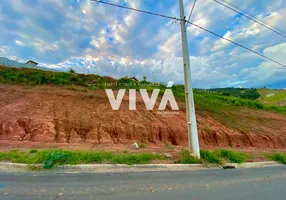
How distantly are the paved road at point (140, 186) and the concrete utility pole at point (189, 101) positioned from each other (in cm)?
109

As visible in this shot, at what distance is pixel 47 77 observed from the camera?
13.5 m

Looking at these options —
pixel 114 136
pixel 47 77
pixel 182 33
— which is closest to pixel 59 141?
pixel 114 136

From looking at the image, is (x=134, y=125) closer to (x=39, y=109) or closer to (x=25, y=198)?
(x=39, y=109)

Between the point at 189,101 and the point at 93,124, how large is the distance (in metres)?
5.47

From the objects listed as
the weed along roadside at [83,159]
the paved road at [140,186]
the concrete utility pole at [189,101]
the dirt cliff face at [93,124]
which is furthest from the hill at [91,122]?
the paved road at [140,186]

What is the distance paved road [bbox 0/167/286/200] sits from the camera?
10.6ft

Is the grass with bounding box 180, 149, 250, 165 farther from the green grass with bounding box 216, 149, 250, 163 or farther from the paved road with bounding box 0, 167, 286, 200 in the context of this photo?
the paved road with bounding box 0, 167, 286, 200

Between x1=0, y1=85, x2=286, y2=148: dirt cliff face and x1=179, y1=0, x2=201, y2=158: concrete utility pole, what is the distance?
362 centimetres

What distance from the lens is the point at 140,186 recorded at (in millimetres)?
3746

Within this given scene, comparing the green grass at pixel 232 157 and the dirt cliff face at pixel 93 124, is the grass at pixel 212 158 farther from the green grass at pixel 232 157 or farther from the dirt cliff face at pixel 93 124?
the dirt cliff face at pixel 93 124

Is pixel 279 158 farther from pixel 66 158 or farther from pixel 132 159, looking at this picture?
pixel 66 158

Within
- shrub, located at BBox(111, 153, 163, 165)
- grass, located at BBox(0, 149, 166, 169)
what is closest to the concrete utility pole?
shrub, located at BBox(111, 153, 163, 165)

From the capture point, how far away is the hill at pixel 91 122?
7.86 m

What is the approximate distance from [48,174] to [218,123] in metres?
11.5
